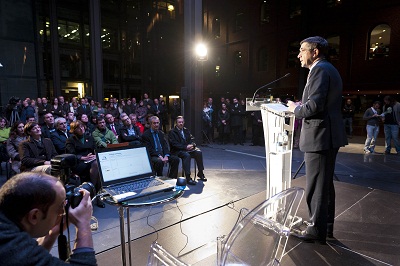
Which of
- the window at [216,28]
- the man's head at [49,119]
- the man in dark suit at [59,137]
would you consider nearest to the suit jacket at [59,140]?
the man in dark suit at [59,137]

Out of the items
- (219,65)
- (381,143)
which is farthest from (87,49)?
(381,143)

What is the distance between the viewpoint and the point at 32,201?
0.94m

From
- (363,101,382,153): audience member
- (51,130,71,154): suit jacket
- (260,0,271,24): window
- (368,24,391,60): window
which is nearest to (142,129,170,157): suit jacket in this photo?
(51,130,71,154): suit jacket

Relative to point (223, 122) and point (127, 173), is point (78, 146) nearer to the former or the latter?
point (127, 173)

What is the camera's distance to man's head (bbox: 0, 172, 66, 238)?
0.91 meters

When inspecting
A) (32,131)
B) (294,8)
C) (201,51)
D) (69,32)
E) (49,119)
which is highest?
(294,8)

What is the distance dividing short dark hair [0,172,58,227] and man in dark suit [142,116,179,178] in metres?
3.68

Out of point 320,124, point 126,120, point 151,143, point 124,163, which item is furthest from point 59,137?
point 320,124

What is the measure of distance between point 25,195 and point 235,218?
8.91 ft

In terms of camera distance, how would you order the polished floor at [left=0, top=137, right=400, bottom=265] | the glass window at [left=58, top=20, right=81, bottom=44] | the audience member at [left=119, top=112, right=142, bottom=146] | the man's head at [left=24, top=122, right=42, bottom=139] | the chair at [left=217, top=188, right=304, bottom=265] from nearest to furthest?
the chair at [left=217, top=188, right=304, bottom=265] < the polished floor at [left=0, top=137, right=400, bottom=265] < the man's head at [left=24, top=122, right=42, bottom=139] < the audience member at [left=119, top=112, right=142, bottom=146] < the glass window at [left=58, top=20, right=81, bottom=44]

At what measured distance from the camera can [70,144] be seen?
4.12 m

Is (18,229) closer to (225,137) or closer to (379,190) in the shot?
(379,190)

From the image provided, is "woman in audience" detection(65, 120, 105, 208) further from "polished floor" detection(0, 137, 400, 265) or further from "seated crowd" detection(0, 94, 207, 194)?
"polished floor" detection(0, 137, 400, 265)

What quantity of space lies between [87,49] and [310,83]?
58.1 ft
